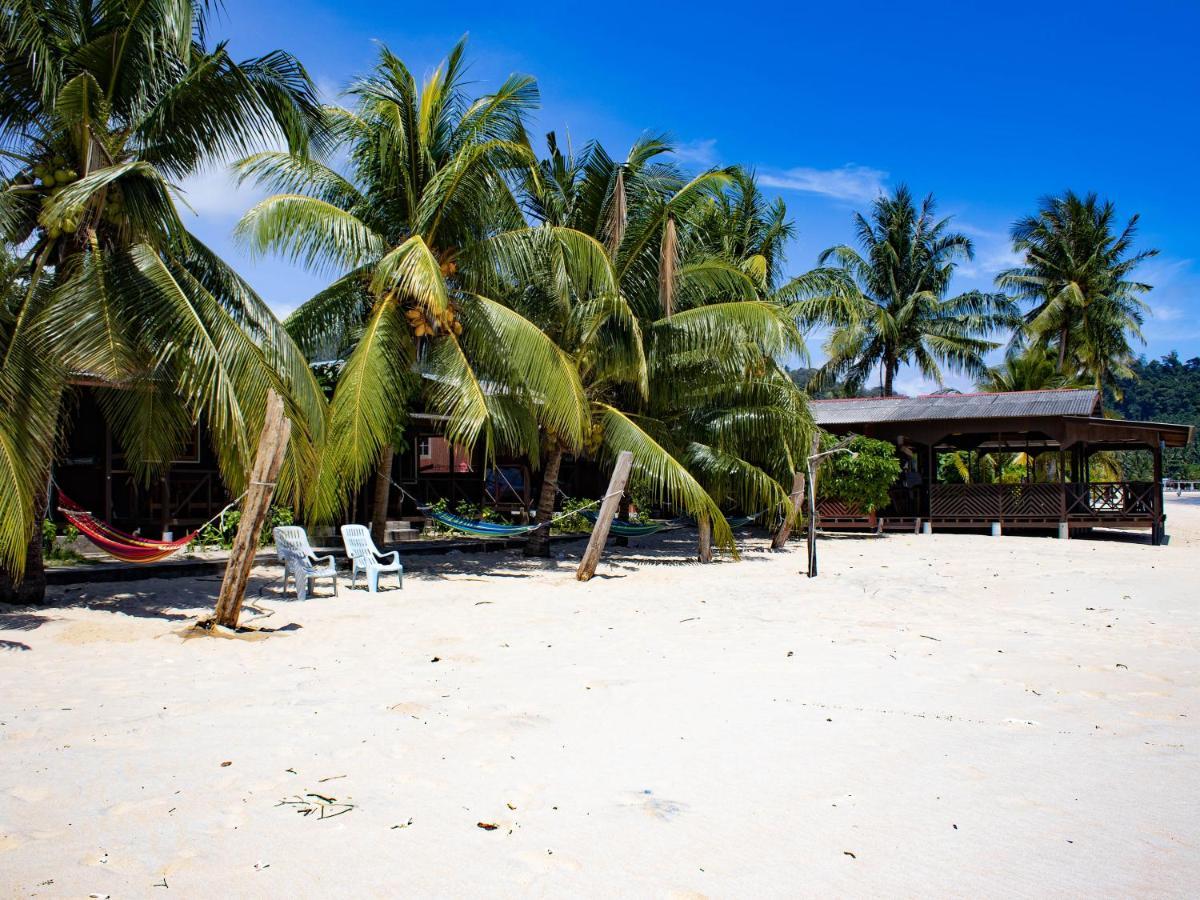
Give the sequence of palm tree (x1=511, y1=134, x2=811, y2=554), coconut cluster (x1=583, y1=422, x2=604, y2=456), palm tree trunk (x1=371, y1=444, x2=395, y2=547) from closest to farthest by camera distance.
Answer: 1. palm tree trunk (x1=371, y1=444, x2=395, y2=547)
2. palm tree (x1=511, y1=134, x2=811, y2=554)
3. coconut cluster (x1=583, y1=422, x2=604, y2=456)

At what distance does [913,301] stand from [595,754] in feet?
86.0

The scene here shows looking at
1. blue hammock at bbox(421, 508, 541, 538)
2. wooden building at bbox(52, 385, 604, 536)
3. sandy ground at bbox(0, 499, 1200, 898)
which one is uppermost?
wooden building at bbox(52, 385, 604, 536)

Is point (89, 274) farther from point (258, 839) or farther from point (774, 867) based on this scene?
point (774, 867)

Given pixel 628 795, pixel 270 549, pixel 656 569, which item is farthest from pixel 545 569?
pixel 628 795

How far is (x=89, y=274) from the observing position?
714cm

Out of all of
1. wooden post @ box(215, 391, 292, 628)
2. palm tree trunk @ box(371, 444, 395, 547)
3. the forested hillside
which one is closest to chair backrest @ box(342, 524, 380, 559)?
palm tree trunk @ box(371, 444, 395, 547)

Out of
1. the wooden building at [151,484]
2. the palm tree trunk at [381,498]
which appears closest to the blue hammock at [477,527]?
the palm tree trunk at [381,498]

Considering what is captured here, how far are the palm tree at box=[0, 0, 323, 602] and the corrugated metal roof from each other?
45.0ft

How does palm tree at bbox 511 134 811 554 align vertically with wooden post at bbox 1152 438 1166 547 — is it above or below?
above

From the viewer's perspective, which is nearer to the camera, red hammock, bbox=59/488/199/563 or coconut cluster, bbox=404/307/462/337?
red hammock, bbox=59/488/199/563

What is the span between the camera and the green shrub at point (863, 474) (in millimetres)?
18594

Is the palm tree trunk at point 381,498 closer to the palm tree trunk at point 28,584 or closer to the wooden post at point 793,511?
the palm tree trunk at point 28,584

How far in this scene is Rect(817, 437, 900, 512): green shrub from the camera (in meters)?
18.6

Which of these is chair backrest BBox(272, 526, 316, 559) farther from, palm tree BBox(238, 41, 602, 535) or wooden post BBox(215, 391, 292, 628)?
wooden post BBox(215, 391, 292, 628)
